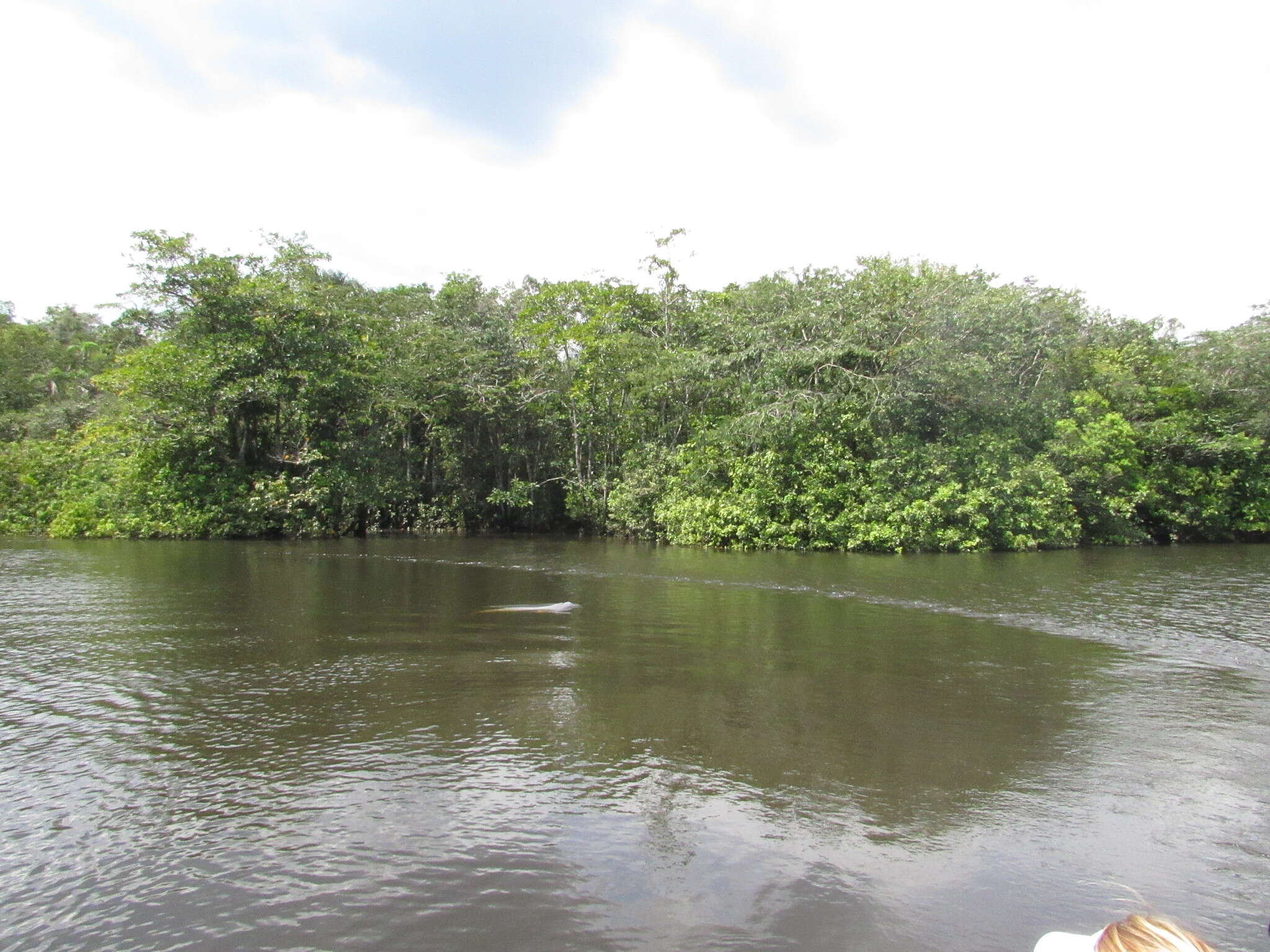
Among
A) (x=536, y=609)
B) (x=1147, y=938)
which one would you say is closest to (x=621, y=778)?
(x=1147, y=938)

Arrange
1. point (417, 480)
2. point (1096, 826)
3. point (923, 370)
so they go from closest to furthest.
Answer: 1. point (1096, 826)
2. point (923, 370)
3. point (417, 480)

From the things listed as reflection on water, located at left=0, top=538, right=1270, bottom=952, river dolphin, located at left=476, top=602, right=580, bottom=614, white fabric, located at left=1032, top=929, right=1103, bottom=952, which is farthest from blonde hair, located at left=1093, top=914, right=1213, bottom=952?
river dolphin, located at left=476, top=602, right=580, bottom=614

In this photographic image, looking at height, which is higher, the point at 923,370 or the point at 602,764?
the point at 923,370

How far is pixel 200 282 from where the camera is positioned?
2609cm

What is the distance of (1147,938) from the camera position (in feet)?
4.68

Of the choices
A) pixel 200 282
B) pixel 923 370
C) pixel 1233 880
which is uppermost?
pixel 200 282

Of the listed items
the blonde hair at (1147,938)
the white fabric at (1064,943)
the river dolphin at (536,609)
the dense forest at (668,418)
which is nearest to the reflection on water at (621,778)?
the river dolphin at (536,609)

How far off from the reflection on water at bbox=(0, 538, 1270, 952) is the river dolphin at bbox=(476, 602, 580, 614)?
432mm

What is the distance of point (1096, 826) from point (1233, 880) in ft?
2.50

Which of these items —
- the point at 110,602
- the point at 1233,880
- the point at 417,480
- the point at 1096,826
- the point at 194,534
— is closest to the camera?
the point at 1233,880

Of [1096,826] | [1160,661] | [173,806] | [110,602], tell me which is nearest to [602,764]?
[173,806]

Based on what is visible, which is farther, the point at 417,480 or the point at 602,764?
the point at 417,480

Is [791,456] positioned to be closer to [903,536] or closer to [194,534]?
[903,536]

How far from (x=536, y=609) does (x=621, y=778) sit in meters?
6.94
